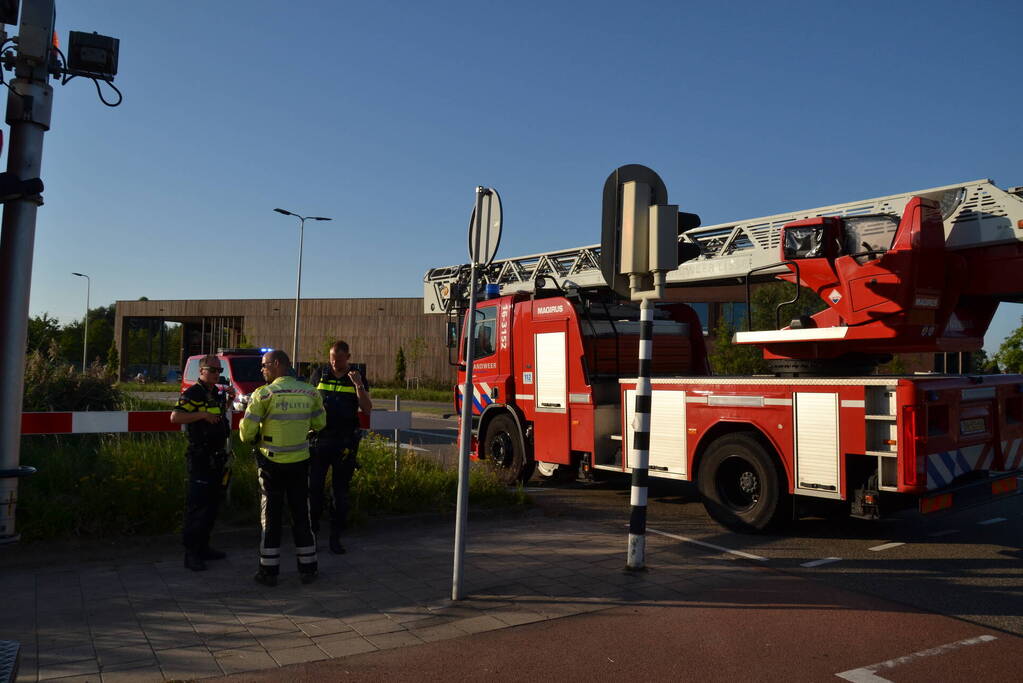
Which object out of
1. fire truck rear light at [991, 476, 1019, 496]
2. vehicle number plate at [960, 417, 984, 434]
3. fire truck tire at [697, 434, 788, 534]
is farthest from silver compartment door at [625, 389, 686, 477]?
fire truck rear light at [991, 476, 1019, 496]

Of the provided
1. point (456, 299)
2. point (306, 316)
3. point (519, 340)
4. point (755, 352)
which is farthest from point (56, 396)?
point (306, 316)

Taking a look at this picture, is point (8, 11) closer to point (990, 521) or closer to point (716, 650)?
point (716, 650)

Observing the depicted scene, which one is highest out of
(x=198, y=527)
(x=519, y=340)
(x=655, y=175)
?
(x=655, y=175)

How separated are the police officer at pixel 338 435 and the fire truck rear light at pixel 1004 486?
570 cm

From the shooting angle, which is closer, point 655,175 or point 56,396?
point 655,175

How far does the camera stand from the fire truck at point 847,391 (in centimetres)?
675

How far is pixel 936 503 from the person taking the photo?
6.65 metres

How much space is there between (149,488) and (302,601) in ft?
8.37

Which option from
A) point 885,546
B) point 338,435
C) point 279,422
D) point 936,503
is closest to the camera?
point 279,422

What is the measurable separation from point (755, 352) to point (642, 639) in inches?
776

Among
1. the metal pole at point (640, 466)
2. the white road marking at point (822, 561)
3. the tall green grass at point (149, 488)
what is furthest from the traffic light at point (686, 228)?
the tall green grass at point (149, 488)

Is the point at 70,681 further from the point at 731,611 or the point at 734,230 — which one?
the point at 734,230

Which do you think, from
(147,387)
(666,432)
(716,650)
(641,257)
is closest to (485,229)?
(641,257)

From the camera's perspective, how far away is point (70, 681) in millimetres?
4008
